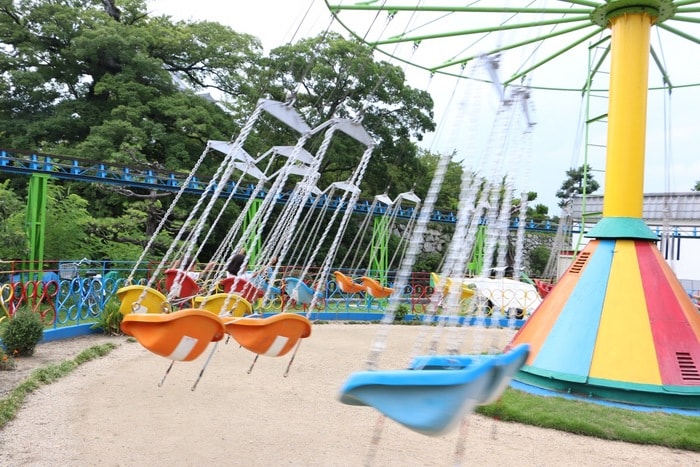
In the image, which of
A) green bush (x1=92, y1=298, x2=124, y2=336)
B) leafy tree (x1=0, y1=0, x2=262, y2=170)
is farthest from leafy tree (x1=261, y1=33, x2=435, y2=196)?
green bush (x1=92, y1=298, x2=124, y2=336)

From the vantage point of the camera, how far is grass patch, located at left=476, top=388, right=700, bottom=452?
19.9ft

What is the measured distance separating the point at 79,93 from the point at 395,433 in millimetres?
24169

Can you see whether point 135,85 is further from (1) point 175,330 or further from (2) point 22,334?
(1) point 175,330

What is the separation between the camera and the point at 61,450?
4977mm

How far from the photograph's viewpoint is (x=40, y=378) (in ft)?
23.9

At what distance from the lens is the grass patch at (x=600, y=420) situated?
6070 millimetres

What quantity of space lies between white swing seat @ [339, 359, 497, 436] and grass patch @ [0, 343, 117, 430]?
165 inches

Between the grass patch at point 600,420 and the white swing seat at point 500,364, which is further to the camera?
the grass patch at point 600,420

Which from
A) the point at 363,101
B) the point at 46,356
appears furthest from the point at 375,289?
the point at 363,101

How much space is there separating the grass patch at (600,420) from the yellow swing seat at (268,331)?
2405 millimetres

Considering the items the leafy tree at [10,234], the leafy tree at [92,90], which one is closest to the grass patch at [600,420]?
the leafy tree at [10,234]

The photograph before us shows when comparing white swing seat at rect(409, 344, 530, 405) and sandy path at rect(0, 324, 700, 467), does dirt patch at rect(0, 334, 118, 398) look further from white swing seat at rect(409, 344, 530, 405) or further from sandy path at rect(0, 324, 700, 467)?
white swing seat at rect(409, 344, 530, 405)

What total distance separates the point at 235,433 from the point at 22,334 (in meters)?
4.54

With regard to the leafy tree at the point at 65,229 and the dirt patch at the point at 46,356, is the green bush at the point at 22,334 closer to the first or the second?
the dirt patch at the point at 46,356
